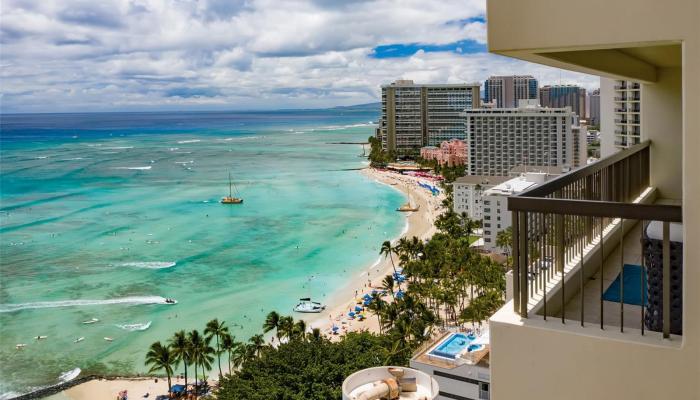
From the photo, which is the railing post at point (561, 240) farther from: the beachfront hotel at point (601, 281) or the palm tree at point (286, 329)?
the palm tree at point (286, 329)

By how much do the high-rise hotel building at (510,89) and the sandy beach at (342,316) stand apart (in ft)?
199

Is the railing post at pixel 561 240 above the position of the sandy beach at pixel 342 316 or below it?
above

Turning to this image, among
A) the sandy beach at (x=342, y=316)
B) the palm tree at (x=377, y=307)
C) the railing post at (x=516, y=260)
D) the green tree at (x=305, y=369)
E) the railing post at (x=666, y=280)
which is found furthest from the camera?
the palm tree at (x=377, y=307)

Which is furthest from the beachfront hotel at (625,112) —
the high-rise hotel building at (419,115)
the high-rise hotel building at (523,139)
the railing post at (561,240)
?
the high-rise hotel building at (419,115)

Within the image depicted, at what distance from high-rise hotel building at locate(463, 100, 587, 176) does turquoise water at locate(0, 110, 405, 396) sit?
9.30 meters

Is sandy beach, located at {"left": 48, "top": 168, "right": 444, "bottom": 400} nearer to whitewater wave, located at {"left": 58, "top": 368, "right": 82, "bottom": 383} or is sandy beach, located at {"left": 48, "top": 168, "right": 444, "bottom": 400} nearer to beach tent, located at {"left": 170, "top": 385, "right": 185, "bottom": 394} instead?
beach tent, located at {"left": 170, "top": 385, "right": 185, "bottom": 394}

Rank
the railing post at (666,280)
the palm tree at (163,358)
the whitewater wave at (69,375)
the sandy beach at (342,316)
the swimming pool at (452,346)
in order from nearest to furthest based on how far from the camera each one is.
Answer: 1. the railing post at (666,280)
2. the swimming pool at (452,346)
3. the palm tree at (163,358)
4. the sandy beach at (342,316)
5. the whitewater wave at (69,375)

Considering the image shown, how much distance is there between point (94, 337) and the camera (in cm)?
2459

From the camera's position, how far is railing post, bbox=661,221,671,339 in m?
2.38

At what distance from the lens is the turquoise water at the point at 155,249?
25203mm

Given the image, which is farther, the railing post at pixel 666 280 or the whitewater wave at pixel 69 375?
the whitewater wave at pixel 69 375

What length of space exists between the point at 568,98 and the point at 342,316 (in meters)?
79.5

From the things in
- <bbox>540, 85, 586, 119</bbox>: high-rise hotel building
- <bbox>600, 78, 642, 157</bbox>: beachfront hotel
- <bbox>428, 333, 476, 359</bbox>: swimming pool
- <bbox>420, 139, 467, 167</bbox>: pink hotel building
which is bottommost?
<bbox>428, 333, 476, 359</bbox>: swimming pool

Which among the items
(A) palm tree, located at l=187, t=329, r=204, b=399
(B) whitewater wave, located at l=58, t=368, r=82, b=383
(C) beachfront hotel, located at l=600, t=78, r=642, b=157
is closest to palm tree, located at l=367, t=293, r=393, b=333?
(A) palm tree, located at l=187, t=329, r=204, b=399
